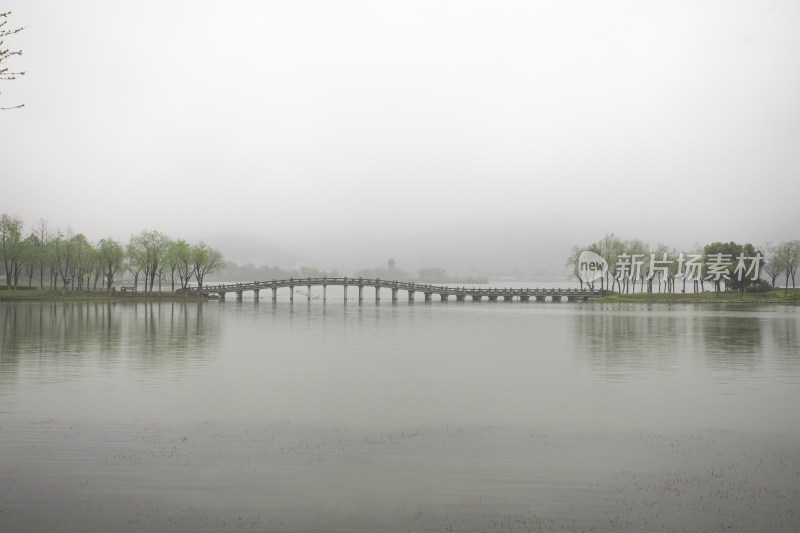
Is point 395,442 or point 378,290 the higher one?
point 378,290

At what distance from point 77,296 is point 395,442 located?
89.0m

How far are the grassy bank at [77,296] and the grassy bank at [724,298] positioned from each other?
255 feet

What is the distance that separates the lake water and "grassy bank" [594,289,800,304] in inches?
3259

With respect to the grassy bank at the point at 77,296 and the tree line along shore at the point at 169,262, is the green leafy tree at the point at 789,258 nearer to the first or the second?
the tree line along shore at the point at 169,262

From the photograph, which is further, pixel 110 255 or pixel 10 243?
pixel 110 255

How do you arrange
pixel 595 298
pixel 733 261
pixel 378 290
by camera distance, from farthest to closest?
pixel 595 298, pixel 378 290, pixel 733 261

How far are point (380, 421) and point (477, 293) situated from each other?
331 ft

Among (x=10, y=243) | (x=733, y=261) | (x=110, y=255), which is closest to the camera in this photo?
(x=10, y=243)

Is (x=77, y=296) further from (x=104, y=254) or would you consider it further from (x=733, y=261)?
(x=733, y=261)

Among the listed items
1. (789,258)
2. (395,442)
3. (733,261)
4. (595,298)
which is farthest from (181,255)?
(789,258)

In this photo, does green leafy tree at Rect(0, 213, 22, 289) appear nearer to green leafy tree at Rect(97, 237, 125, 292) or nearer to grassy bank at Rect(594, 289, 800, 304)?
green leafy tree at Rect(97, 237, 125, 292)

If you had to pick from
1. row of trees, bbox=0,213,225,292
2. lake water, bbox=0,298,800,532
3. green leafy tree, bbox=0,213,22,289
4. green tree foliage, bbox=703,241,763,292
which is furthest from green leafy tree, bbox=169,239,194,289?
green tree foliage, bbox=703,241,763,292

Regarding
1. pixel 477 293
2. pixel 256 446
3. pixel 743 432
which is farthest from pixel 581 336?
pixel 477 293

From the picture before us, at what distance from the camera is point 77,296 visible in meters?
89.4
